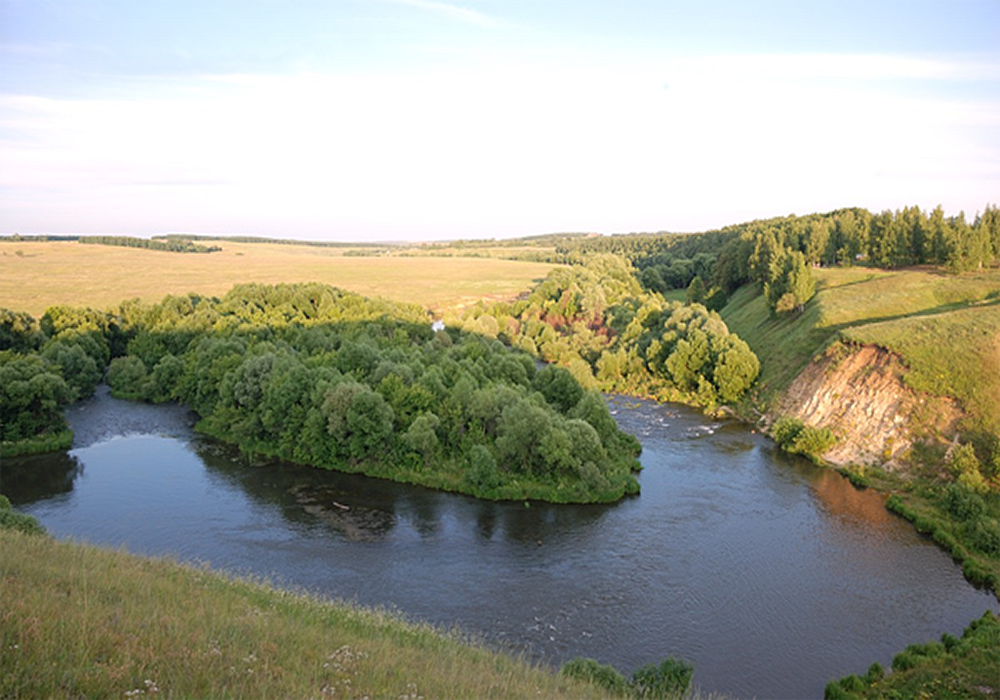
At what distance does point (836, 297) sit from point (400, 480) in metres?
55.7

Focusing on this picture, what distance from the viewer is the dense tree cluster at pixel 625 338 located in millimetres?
69750

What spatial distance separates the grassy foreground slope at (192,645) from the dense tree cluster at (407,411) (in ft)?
86.5

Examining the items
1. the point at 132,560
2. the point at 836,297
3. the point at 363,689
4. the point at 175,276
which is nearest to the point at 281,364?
the point at 132,560

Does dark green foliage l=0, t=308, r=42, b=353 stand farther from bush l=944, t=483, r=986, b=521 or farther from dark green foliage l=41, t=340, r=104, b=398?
bush l=944, t=483, r=986, b=521

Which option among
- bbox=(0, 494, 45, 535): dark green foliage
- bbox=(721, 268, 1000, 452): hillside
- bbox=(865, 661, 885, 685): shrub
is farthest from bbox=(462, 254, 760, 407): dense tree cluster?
bbox=(0, 494, 45, 535): dark green foliage

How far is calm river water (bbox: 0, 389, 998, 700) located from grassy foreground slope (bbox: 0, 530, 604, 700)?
41.4 ft

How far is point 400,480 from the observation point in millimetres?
47812

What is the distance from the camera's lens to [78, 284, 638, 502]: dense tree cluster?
152 ft

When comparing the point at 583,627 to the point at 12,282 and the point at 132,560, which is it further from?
the point at 12,282

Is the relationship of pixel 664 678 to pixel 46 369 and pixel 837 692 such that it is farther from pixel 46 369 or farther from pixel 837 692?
pixel 46 369

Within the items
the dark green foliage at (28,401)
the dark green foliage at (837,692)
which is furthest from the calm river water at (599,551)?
the dark green foliage at (28,401)

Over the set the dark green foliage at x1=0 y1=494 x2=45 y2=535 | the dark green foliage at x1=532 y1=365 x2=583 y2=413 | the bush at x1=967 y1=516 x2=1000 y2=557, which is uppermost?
the dark green foliage at x1=532 y1=365 x2=583 y2=413

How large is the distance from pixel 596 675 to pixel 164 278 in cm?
14815

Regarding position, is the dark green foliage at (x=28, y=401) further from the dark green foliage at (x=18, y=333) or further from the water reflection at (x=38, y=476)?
the dark green foliage at (x=18, y=333)
